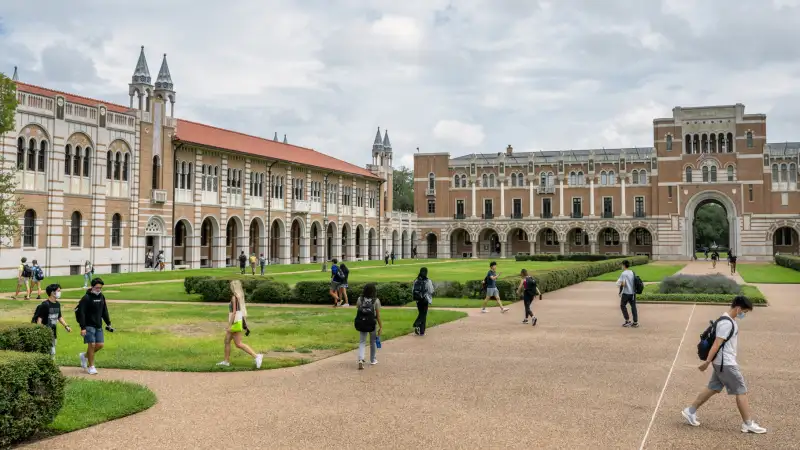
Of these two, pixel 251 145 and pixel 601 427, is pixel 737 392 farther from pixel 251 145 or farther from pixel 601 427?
pixel 251 145

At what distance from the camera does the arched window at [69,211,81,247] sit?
38969 mm

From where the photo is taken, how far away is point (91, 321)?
10945mm

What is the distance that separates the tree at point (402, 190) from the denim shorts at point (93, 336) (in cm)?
10279

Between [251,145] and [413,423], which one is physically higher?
[251,145]

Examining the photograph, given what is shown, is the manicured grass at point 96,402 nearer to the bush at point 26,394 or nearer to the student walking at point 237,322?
the bush at point 26,394

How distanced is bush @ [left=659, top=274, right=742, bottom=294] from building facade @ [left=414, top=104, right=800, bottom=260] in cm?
5248

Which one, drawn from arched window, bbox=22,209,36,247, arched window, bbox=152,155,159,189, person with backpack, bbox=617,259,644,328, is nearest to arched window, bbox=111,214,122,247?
arched window, bbox=152,155,159,189

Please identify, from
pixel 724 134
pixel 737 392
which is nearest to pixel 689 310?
pixel 737 392

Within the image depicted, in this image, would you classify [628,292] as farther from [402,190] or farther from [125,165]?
[402,190]

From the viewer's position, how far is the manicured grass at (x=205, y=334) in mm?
12047

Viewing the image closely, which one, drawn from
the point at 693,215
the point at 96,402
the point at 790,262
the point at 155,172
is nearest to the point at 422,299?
the point at 96,402

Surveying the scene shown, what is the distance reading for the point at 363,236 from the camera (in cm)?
7112

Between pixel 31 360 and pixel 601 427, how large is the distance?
253 inches

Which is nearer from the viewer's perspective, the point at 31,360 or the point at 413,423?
the point at 31,360
